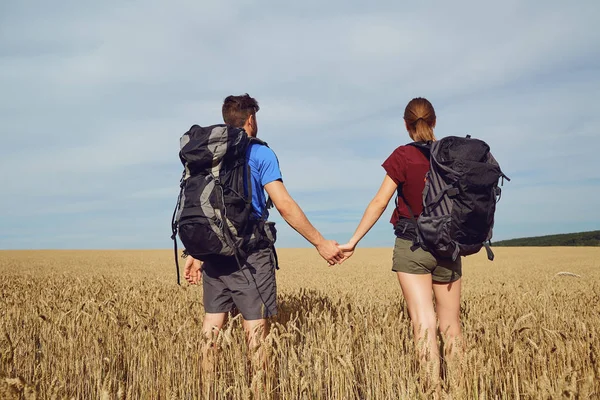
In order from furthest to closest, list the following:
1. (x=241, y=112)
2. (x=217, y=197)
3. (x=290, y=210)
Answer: (x=241, y=112)
(x=290, y=210)
(x=217, y=197)

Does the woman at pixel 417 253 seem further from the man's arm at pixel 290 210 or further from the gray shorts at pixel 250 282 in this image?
the gray shorts at pixel 250 282

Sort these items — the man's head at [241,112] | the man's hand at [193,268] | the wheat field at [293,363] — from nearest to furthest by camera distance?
the wheat field at [293,363], the man's head at [241,112], the man's hand at [193,268]

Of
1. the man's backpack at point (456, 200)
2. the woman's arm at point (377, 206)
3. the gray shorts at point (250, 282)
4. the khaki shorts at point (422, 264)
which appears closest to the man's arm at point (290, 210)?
the gray shorts at point (250, 282)

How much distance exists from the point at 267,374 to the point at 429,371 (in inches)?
41.8

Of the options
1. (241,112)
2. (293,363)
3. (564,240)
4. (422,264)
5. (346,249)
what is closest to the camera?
(293,363)

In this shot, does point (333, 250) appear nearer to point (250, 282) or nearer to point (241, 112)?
point (250, 282)

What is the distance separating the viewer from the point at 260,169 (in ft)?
11.6

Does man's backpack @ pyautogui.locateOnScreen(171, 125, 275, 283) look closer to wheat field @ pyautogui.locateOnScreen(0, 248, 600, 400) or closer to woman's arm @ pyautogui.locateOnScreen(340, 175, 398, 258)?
wheat field @ pyautogui.locateOnScreen(0, 248, 600, 400)

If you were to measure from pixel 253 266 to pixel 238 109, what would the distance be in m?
1.23

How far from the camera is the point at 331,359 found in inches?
133

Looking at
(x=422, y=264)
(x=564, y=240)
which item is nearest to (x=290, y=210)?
(x=422, y=264)

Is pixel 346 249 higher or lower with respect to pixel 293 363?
higher

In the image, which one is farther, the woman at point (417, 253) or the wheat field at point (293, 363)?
the woman at point (417, 253)

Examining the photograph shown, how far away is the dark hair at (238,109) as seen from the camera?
3.65 meters
